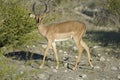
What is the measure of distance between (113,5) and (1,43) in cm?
802

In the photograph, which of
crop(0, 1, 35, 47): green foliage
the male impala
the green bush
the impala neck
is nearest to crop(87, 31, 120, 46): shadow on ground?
the green bush

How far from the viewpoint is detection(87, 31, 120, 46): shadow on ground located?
55.5 feet

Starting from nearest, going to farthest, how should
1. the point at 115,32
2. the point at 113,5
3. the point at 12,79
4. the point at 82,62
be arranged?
1. the point at 12,79
2. the point at 82,62
3. the point at 113,5
4. the point at 115,32

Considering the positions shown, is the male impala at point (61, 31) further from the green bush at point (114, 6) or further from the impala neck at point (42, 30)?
the green bush at point (114, 6)

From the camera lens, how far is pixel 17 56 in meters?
12.6

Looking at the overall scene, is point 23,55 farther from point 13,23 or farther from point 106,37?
point 106,37

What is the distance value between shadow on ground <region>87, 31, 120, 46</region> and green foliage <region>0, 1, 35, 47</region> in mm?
5535

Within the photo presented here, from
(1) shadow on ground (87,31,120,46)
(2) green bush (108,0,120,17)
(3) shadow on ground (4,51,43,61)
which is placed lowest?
(1) shadow on ground (87,31,120,46)

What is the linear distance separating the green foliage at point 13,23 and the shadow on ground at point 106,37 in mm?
5535

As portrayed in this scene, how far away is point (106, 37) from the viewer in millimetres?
18531

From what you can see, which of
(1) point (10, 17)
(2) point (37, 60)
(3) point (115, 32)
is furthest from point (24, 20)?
(3) point (115, 32)

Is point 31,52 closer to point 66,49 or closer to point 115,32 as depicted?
point 66,49

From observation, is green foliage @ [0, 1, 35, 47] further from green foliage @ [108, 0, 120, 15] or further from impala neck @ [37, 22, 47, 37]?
green foliage @ [108, 0, 120, 15]

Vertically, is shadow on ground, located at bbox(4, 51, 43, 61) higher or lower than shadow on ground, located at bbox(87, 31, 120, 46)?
higher
